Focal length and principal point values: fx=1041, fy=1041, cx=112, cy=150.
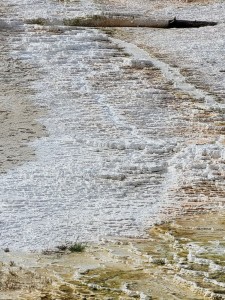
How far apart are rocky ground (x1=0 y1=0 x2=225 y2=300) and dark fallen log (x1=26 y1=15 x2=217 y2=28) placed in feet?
1.64

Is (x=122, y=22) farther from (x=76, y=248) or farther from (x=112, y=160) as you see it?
(x=76, y=248)

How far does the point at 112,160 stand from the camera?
10.8 metres

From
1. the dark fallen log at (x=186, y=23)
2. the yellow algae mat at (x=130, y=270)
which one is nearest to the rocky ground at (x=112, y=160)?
the yellow algae mat at (x=130, y=270)

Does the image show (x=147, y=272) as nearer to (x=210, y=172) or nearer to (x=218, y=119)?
(x=210, y=172)

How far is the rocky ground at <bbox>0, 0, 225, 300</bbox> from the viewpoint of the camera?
24.1 feet

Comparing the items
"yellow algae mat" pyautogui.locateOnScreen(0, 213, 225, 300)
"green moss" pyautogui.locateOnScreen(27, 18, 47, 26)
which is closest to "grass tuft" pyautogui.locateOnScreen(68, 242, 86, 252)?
"yellow algae mat" pyautogui.locateOnScreen(0, 213, 225, 300)

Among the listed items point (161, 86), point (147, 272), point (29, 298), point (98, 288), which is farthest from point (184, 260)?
point (161, 86)

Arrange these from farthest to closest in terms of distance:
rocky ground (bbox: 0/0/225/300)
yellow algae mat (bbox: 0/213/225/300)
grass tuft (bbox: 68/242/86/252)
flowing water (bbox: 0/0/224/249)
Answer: flowing water (bbox: 0/0/224/249) < grass tuft (bbox: 68/242/86/252) < rocky ground (bbox: 0/0/225/300) < yellow algae mat (bbox: 0/213/225/300)

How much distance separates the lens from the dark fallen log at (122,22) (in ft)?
65.1

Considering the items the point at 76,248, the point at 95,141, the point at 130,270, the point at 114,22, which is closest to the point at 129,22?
the point at 114,22

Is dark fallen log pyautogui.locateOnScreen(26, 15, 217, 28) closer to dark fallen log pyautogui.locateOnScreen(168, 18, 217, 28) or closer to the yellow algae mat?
dark fallen log pyautogui.locateOnScreen(168, 18, 217, 28)

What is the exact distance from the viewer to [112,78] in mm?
15227

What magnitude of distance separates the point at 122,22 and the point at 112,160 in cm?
991

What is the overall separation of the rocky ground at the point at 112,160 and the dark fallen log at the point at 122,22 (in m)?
→ 0.50
